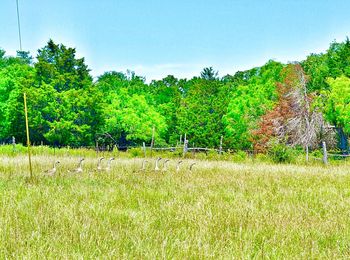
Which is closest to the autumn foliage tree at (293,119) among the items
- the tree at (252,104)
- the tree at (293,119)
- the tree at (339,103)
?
the tree at (293,119)

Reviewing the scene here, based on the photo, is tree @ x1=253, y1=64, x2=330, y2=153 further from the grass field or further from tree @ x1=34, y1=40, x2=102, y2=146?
the grass field

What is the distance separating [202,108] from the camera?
41.3 m

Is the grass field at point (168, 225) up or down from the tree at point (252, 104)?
down

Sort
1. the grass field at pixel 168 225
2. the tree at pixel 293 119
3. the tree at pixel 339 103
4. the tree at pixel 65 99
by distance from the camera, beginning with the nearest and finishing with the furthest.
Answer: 1. the grass field at pixel 168 225
2. the tree at pixel 339 103
3. the tree at pixel 293 119
4. the tree at pixel 65 99

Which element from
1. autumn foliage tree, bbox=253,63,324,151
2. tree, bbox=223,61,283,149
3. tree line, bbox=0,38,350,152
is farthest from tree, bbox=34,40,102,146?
autumn foliage tree, bbox=253,63,324,151

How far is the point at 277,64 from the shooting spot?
36.5 meters

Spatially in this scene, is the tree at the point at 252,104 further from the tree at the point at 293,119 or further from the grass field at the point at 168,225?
the grass field at the point at 168,225

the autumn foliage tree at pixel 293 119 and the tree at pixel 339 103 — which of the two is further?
the autumn foliage tree at pixel 293 119

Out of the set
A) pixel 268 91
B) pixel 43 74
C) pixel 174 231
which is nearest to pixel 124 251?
pixel 174 231

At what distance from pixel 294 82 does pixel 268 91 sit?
3.39m

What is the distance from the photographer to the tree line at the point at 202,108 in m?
31.4

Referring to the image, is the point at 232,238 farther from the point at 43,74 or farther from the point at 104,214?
the point at 43,74

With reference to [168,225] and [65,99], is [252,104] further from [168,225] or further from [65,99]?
[168,225]

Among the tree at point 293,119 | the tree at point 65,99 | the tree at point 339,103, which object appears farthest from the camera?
the tree at point 65,99
